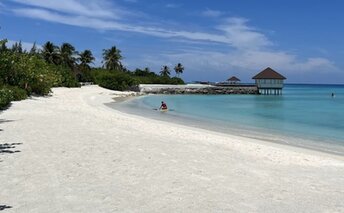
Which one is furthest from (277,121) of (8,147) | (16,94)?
(8,147)

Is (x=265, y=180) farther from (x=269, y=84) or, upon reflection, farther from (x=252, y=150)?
(x=269, y=84)

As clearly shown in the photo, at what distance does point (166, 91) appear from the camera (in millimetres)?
85812

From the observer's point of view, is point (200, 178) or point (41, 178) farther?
point (200, 178)

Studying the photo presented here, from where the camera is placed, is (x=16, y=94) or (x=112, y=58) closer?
(x=16, y=94)

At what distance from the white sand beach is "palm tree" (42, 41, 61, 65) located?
59507 millimetres

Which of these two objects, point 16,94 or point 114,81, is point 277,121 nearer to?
point 16,94

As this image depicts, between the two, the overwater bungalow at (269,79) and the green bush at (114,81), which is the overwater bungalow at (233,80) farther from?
the green bush at (114,81)

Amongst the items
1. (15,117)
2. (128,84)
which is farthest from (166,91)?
(15,117)

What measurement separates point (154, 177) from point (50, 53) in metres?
66.1

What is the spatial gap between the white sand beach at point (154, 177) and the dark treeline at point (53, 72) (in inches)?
428

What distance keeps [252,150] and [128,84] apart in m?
65.5

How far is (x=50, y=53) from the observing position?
6931 centimetres

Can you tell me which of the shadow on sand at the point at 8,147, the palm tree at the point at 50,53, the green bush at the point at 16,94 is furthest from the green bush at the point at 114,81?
the shadow on sand at the point at 8,147

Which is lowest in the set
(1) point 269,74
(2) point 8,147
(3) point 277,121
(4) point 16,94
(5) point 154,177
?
(3) point 277,121
